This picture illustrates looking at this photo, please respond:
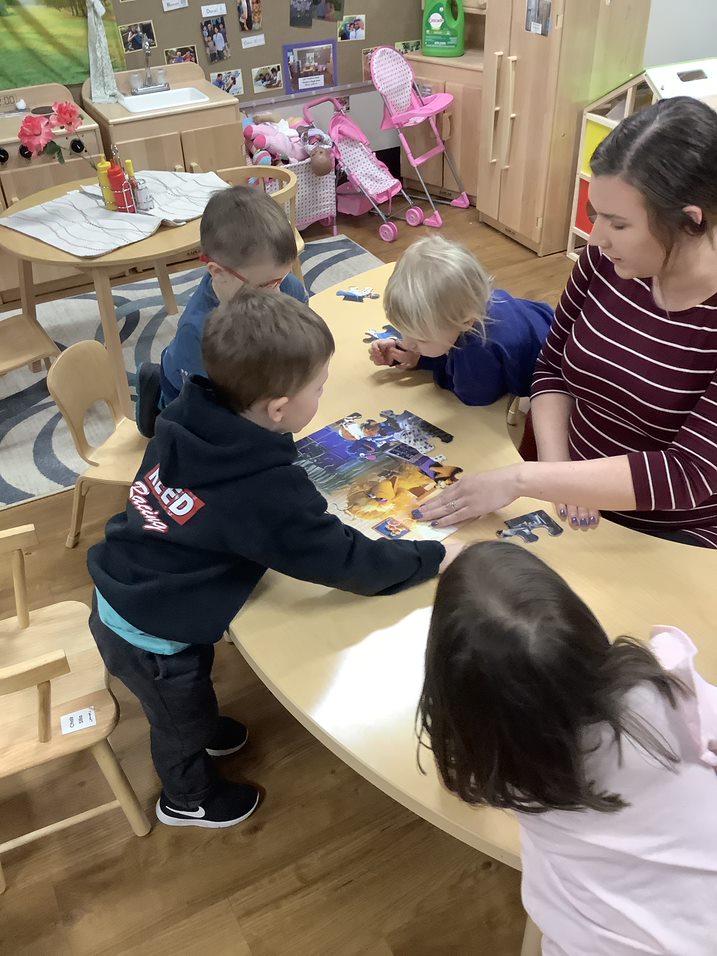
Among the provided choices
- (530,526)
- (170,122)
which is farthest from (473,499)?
(170,122)

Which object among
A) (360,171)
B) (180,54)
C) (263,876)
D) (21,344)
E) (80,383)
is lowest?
(263,876)

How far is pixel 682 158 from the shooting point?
1180 millimetres

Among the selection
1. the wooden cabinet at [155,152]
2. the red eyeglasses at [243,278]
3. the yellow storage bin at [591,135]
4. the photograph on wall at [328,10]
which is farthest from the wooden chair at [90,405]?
the photograph on wall at [328,10]

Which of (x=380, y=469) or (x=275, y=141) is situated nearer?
(x=380, y=469)

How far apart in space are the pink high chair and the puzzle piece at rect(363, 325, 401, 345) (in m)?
2.73

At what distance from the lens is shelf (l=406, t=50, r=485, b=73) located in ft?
13.6

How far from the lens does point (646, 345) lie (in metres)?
1.37

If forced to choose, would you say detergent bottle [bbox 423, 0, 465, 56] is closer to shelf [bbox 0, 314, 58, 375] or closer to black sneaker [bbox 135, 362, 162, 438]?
shelf [bbox 0, 314, 58, 375]

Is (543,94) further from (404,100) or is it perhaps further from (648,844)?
(648,844)

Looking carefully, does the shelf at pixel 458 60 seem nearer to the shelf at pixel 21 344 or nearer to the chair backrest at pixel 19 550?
A: the shelf at pixel 21 344

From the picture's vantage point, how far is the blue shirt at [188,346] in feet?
6.07

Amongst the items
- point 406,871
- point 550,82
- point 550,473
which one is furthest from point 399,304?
point 550,82

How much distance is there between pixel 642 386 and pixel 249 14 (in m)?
3.67

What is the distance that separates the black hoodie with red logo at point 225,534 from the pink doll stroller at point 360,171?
10.8 ft
